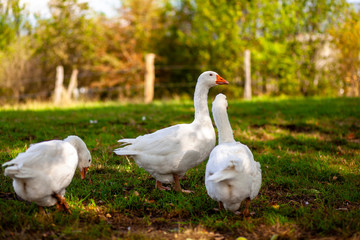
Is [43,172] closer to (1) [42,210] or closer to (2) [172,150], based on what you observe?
(1) [42,210]

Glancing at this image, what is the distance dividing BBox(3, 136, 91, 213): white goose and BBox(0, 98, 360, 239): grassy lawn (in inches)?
9.0

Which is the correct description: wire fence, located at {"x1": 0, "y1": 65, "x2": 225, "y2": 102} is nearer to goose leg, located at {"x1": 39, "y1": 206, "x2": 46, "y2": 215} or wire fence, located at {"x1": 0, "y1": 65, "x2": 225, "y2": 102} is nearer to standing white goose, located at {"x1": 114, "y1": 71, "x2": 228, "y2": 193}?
standing white goose, located at {"x1": 114, "y1": 71, "x2": 228, "y2": 193}

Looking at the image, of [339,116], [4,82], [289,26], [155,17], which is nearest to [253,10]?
[289,26]

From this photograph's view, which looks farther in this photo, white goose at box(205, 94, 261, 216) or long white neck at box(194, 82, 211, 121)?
long white neck at box(194, 82, 211, 121)

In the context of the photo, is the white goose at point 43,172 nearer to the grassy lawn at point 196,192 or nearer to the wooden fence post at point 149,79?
the grassy lawn at point 196,192

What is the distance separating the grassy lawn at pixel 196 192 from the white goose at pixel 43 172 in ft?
0.75

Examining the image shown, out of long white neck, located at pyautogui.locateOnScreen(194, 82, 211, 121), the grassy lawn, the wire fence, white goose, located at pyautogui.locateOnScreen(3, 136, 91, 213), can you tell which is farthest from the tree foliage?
white goose, located at pyautogui.locateOnScreen(3, 136, 91, 213)

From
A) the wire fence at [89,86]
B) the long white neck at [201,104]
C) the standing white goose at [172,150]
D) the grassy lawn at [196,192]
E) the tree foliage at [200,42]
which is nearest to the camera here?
the grassy lawn at [196,192]

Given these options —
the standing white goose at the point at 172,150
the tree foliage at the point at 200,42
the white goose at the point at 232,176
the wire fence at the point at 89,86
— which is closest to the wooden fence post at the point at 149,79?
the wire fence at the point at 89,86

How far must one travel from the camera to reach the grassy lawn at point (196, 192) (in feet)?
10.9

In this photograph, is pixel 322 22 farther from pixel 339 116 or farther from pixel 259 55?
pixel 339 116

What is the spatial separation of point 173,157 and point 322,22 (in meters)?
15.8

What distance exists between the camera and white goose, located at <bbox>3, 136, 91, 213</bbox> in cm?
321

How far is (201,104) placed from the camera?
4.88 metres
